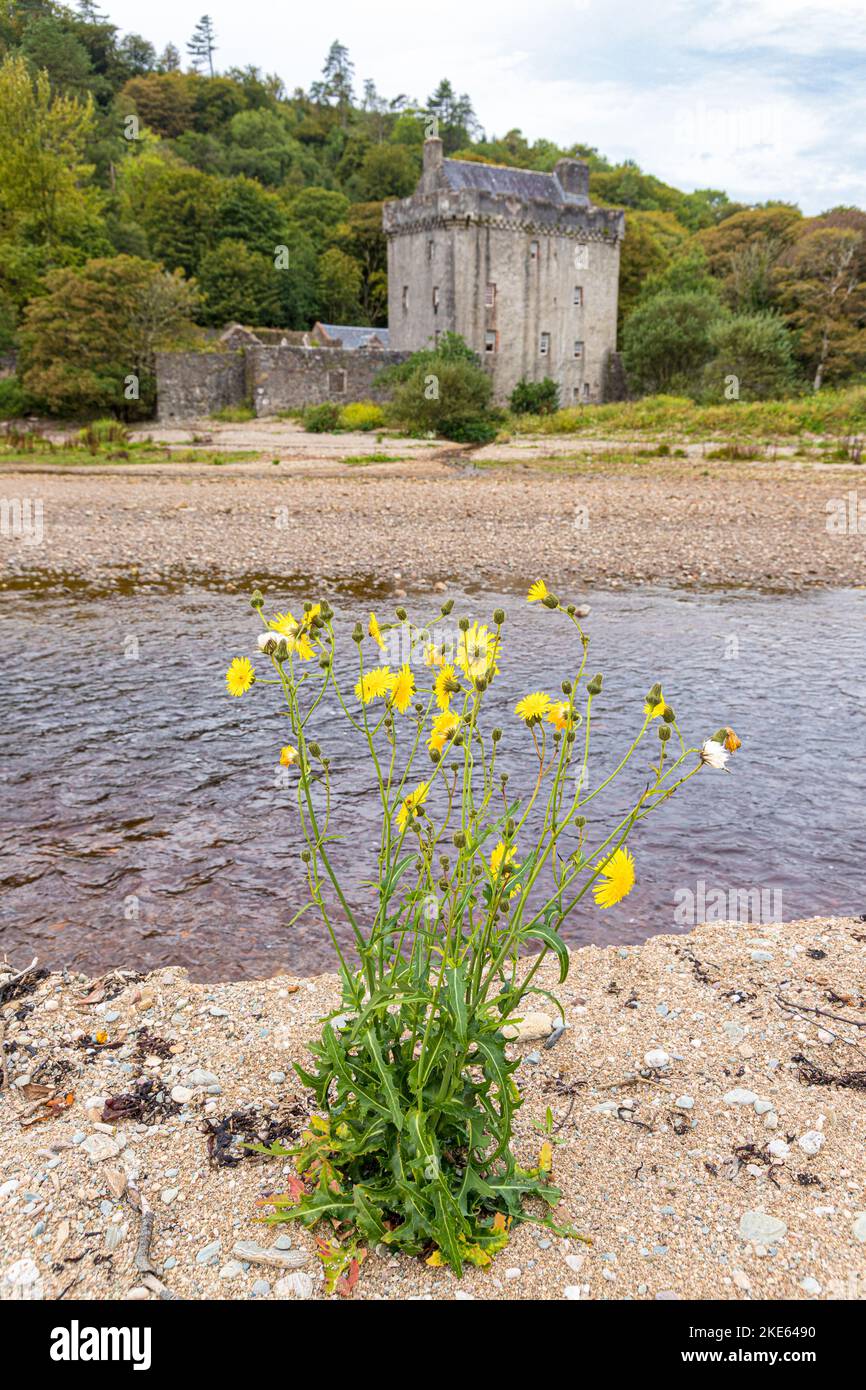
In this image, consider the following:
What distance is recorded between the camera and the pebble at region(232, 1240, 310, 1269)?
2.60 meters

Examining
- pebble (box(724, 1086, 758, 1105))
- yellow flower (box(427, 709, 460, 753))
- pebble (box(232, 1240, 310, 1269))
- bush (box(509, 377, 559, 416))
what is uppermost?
bush (box(509, 377, 559, 416))

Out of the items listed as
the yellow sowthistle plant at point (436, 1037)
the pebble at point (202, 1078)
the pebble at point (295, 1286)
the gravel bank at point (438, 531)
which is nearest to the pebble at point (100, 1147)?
the pebble at point (202, 1078)

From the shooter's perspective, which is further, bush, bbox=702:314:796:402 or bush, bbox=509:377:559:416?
bush, bbox=509:377:559:416

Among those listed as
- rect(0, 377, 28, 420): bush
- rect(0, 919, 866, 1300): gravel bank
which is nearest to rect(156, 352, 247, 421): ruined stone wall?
rect(0, 377, 28, 420): bush

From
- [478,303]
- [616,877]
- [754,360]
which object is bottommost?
[616,877]

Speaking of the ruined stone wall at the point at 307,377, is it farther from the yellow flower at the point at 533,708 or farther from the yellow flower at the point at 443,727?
the yellow flower at the point at 533,708

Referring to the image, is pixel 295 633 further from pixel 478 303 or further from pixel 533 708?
pixel 478 303

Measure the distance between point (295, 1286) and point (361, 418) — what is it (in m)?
37.6

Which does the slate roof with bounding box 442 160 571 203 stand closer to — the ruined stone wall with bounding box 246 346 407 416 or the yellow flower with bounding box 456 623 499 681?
the ruined stone wall with bounding box 246 346 407 416

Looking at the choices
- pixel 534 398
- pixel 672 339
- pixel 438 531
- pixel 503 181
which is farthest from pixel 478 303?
pixel 438 531

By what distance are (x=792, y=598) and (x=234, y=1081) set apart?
36.3 ft

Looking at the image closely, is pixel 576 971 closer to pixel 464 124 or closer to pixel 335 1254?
pixel 335 1254

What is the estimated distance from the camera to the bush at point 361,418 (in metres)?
37.4

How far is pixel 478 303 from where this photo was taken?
156 feet
